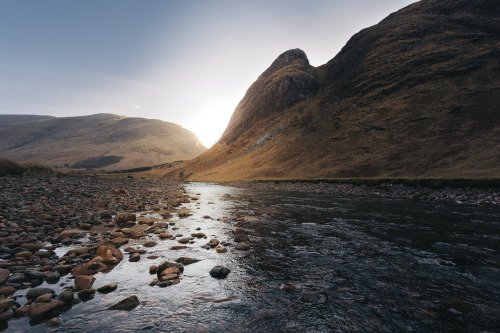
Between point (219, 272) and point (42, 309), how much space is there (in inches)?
173

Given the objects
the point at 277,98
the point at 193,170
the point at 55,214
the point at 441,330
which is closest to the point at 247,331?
the point at 441,330

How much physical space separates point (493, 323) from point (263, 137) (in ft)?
393

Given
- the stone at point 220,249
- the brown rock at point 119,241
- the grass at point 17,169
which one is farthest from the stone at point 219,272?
the grass at point 17,169

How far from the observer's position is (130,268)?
286 inches

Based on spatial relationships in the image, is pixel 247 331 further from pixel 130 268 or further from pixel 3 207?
pixel 3 207

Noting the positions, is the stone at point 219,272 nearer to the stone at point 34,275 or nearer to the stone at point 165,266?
the stone at point 165,266

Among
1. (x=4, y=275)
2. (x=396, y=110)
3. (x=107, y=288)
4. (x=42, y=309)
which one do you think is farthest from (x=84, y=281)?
(x=396, y=110)

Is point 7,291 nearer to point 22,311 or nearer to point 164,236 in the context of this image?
point 22,311

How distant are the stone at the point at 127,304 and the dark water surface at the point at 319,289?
16cm

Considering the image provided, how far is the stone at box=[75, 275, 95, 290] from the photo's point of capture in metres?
5.83

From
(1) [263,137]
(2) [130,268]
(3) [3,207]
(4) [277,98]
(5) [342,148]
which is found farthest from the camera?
(4) [277,98]

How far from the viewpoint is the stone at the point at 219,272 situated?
699 centimetres

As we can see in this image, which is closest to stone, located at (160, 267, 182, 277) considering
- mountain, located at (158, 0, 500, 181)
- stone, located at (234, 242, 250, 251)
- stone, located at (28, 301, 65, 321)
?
stone, located at (28, 301, 65, 321)

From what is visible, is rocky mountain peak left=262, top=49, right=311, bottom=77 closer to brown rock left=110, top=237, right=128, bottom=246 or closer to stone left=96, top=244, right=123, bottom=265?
brown rock left=110, top=237, right=128, bottom=246
